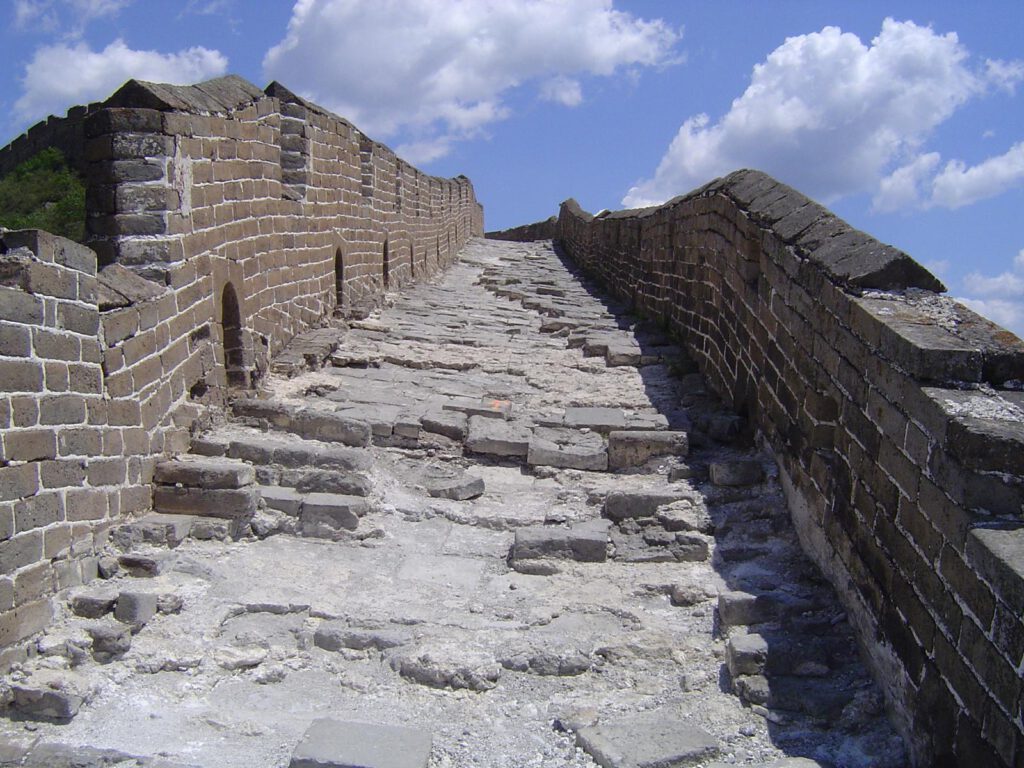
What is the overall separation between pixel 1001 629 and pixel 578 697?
159cm

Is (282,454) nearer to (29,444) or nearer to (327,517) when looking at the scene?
(327,517)

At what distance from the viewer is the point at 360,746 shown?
10.1ft

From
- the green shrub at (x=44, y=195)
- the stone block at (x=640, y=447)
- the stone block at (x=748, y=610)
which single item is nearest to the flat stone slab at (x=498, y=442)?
the stone block at (x=640, y=447)

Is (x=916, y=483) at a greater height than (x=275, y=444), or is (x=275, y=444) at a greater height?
(x=916, y=483)

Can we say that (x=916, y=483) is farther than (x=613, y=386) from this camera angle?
No

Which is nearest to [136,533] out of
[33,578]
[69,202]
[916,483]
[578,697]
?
[33,578]

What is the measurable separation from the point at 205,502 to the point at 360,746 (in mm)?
2307

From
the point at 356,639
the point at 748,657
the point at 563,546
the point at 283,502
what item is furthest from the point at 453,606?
the point at 748,657

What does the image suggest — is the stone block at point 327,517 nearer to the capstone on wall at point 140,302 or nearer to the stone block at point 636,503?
the capstone on wall at point 140,302

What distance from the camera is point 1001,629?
2.52 m

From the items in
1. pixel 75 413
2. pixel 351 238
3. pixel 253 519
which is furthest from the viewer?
pixel 351 238

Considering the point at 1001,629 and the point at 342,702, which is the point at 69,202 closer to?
the point at 342,702

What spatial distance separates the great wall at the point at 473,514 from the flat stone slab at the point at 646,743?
0.01 m

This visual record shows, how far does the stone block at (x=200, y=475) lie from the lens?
5074 mm
